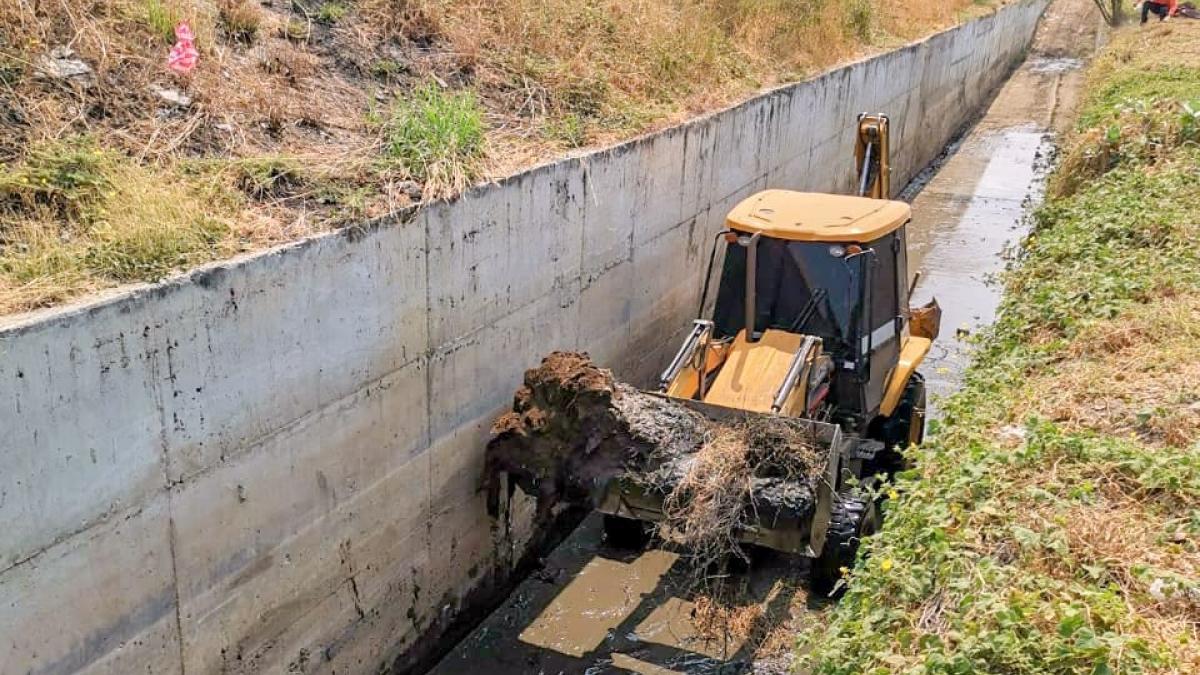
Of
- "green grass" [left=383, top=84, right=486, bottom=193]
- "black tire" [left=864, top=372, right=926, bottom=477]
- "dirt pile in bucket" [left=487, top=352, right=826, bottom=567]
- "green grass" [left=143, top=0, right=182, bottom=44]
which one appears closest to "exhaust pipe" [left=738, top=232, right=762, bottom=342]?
"dirt pile in bucket" [left=487, top=352, right=826, bottom=567]

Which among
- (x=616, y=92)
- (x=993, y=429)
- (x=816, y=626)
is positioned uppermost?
(x=616, y=92)

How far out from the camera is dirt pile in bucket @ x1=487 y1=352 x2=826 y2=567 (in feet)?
20.6

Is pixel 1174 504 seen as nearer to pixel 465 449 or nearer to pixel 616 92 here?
pixel 465 449

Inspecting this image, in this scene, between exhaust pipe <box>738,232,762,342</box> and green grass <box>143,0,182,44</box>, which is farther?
green grass <box>143,0,182,44</box>

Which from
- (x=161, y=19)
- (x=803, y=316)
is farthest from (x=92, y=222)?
(x=803, y=316)

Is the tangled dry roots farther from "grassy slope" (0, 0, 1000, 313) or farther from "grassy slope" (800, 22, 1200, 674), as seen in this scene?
"grassy slope" (0, 0, 1000, 313)

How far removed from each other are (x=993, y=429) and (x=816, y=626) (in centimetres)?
179

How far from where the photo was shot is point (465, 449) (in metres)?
7.12

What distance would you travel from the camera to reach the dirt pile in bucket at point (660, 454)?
20.6ft

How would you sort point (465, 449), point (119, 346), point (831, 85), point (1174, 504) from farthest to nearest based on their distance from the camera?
point (831, 85), point (465, 449), point (1174, 504), point (119, 346)

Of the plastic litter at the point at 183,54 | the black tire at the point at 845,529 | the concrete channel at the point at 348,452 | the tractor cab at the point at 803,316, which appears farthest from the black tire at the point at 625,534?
the plastic litter at the point at 183,54

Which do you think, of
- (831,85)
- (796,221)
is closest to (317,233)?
(796,221)

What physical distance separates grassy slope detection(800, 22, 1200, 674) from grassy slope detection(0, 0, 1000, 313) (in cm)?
356

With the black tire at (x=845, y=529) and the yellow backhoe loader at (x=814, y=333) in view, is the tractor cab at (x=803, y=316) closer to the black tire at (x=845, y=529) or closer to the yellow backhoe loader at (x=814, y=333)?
the yellow backhoe loader at (x=814, y=333)
